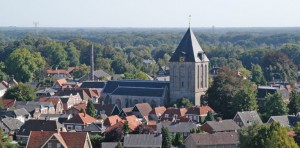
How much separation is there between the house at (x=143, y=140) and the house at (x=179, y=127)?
183 inches

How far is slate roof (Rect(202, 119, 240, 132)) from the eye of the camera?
5562 centimetres

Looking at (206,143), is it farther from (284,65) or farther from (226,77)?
(284,65)

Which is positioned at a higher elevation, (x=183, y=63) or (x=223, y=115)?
(x=183, y=63)

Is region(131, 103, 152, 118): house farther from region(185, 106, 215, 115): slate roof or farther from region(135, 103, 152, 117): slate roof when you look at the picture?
region(185, 106, 215, 115): slate roof

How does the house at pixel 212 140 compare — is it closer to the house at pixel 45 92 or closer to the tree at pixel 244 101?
the tree at pixel 244 101

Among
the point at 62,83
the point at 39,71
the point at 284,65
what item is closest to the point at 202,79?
the point at 62,83

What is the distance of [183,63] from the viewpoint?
236ft

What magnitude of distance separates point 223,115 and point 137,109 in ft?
26.8

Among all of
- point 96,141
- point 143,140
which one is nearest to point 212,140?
point 143,140

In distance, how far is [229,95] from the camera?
67188 millimetres

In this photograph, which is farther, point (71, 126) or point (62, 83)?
point (62, 83)

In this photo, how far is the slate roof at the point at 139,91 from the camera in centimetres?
7262

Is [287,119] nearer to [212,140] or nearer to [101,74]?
[212,140]

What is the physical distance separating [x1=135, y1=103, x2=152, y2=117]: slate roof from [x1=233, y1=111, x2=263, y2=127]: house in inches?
381
